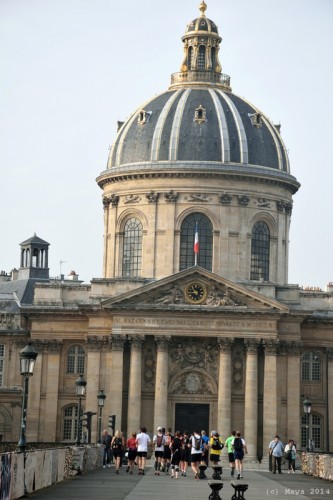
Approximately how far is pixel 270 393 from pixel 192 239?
1374 cm

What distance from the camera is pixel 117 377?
285 feet

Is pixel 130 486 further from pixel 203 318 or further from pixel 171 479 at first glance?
pixel 203 318

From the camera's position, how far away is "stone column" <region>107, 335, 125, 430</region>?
86438 millimetres

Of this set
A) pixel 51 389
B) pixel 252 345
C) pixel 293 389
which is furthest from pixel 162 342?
pixel 51 389

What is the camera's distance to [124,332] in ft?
285

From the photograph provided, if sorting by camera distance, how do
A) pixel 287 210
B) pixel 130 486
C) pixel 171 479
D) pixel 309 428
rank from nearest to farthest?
1. pixel 130 486
2. pixel 171 479
3. pixel 309 428
4. pixel 287 210

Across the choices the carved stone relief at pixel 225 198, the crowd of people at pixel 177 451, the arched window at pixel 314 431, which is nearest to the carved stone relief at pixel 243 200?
the carved stone relief at pixel 225 198

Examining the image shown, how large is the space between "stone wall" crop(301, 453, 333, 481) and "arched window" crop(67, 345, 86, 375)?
29053 millimetres

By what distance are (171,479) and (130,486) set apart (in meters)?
7.46

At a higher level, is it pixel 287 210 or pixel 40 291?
pixel 287 210

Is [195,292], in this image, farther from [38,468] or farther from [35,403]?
[38,468]

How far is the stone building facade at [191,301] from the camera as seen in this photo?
284 ft

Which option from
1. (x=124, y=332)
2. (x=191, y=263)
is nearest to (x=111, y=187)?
(x=191, y=263)

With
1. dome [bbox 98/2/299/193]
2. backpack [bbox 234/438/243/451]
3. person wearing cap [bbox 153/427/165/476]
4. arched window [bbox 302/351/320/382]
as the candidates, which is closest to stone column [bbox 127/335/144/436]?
arched window [bbox 302/351/320/382]
